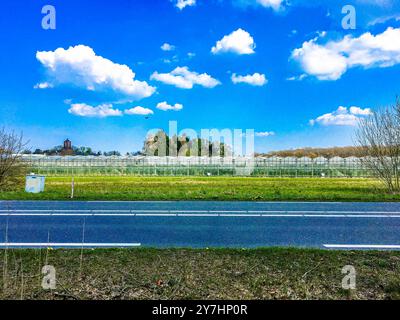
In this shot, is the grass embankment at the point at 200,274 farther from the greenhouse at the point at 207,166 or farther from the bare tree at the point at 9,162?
the greenhouse at the point at 207,166

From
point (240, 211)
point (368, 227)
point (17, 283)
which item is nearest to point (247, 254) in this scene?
point (17, 283)

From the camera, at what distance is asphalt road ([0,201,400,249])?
686 cm

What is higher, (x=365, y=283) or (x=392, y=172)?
(x=392, y=172)

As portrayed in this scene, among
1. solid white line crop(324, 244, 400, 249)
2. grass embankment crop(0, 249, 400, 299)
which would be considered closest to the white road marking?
solid white line crop(324, 244, 400, 249)

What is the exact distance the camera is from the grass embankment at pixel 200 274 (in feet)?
13.3

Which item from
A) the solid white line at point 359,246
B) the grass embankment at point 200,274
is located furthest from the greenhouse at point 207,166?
the grass embankment at point 200,274

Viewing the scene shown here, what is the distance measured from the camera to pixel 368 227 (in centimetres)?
840

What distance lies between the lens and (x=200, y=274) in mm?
4637

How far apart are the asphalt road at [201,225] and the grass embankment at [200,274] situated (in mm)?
843
